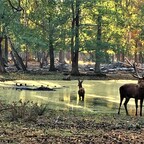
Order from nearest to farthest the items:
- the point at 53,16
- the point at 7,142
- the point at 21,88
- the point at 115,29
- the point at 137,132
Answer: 1. the point at 7,142
2. the point at 137,132
3. the point at 21,88
4. the point at 53,16
5. the point at 115,29

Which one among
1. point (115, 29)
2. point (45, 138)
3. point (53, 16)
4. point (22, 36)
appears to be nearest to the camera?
point (45, 138)

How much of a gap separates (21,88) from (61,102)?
240 inches

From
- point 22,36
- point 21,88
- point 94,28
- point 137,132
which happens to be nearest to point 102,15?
point 94,28

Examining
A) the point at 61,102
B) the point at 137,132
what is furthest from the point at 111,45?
the point at 137,132

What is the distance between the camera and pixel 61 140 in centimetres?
878

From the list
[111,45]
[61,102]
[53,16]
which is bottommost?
[61,102]

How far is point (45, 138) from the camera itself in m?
8.99

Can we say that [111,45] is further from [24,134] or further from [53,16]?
[24,134]

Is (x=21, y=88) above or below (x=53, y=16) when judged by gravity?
below

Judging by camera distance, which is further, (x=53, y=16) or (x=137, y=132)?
(x=53, y=16)

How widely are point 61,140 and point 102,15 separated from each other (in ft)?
100

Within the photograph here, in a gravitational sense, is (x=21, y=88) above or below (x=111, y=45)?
below

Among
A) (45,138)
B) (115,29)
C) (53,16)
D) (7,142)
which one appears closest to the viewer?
(7,142)

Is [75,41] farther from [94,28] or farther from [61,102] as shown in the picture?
[61,102]
